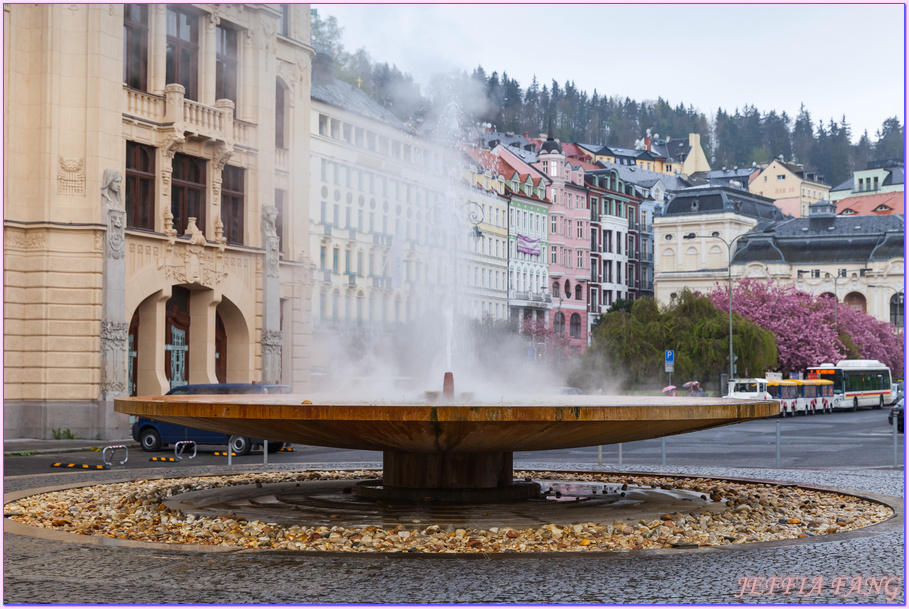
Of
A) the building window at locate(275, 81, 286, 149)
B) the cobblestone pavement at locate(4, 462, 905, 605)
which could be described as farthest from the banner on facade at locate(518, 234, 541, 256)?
the cobblestone pavement at locate(4, 462, 905, 605)

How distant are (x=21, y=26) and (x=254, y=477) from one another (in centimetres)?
2245

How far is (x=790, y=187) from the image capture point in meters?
162

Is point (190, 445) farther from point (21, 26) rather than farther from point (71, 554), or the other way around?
point (71, 554)

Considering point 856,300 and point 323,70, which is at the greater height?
point 323,70

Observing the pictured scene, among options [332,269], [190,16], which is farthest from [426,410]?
[332,269]

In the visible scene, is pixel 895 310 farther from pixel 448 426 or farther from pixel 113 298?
pixel 448 426

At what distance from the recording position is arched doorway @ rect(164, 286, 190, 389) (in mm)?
41375

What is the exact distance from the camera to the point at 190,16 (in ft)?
137

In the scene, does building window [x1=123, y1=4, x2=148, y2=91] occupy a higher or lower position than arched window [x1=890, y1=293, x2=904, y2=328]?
higher

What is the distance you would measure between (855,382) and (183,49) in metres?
47.6

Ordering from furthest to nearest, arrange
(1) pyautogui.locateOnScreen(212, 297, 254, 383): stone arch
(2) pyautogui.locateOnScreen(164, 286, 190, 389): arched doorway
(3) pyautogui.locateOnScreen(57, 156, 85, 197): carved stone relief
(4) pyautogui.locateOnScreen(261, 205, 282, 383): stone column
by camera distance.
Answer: (4) pyautogui.locateOnScreen(261, 205, 282, 383): stone column → (1) pyautogui.locateOnScreen(212, 297, 254, 383): stone arch → (2) pyautogui.locateOnScreen(164, 286, 190, 389): arched doorway → (3) pyautogui.locateOnScreen(57, 156, 85, 197): carved stone relief

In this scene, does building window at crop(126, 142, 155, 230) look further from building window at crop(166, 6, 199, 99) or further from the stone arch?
the stone arch

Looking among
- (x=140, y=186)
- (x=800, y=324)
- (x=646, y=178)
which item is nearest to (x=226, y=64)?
(x=140, y=186)

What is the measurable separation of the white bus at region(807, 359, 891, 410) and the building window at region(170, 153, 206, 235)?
4224 cm
